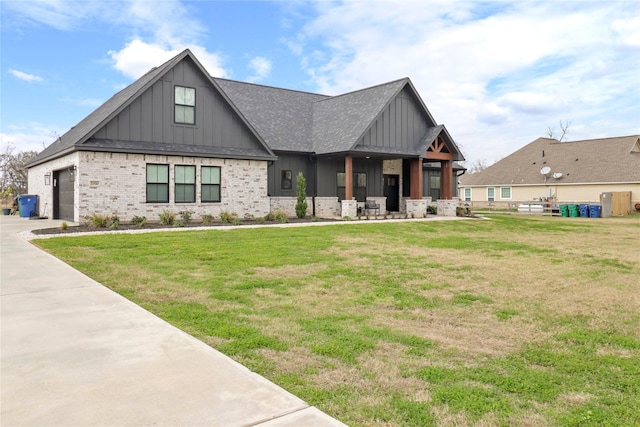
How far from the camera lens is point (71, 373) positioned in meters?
3.65

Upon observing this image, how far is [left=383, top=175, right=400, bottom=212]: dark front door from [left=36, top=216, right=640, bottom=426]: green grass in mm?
17292

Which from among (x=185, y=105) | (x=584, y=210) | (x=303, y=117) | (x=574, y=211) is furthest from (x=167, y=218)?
(x=584, y=210)

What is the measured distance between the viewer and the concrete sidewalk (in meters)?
2.96

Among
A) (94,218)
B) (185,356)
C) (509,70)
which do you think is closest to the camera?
(185,356)

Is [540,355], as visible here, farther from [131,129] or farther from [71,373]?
[131,129]

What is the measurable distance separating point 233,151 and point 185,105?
9.79ft

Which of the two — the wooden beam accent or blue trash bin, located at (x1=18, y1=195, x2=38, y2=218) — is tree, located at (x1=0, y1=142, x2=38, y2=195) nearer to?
blue trash bin, located at (x1=18, y1=195, x2=38, y2=218)

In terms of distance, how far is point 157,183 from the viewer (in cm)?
1931

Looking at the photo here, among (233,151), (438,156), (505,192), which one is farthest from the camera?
(505,192)

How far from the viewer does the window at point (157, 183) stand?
19125 mm

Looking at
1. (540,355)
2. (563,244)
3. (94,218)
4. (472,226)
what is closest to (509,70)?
(472,226)

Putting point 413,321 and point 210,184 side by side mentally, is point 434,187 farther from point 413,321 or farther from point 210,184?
point 413,321

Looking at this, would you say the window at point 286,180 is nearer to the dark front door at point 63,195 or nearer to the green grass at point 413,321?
the dark front door at point 63,195

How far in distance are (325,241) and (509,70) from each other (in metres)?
17.5
